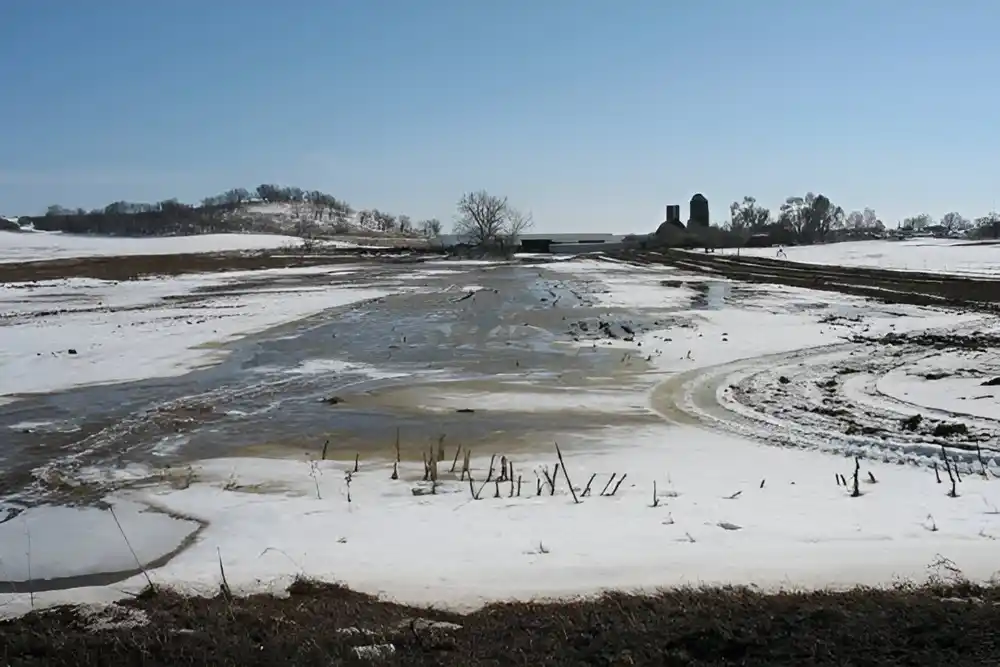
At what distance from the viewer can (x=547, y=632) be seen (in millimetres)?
5508

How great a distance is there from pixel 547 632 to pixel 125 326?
2699cm

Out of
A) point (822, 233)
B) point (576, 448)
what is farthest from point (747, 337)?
point (822, 233)

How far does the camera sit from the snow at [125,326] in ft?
65.1

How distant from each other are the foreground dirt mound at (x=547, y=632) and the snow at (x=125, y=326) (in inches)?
536

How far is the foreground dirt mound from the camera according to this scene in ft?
16.8

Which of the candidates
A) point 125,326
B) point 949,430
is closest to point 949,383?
point 949,430

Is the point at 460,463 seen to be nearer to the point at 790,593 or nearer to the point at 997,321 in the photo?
the point at 790,593

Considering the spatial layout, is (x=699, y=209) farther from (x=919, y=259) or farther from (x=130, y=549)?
(x=130, y=549)

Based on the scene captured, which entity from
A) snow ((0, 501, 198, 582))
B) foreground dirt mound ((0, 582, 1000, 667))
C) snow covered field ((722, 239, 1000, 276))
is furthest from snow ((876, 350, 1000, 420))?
snow covered field ((722, 239, 1000, 276))

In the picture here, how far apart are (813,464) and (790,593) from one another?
5.48 m

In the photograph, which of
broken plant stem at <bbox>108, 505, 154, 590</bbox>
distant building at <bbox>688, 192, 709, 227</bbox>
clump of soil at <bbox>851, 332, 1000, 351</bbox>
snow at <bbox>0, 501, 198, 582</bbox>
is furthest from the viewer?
distant building at <bbox>688, 192, 709, 227</bbox>

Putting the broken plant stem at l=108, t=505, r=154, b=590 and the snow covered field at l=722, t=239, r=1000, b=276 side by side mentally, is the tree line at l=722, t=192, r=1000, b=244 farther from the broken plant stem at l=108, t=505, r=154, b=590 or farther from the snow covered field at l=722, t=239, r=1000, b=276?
the broken plant stem at l=108, t=505, r=154, b=590

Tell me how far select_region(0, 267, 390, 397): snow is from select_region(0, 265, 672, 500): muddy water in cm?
130

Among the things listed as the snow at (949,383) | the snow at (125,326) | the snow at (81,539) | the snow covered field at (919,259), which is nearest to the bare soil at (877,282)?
the snow covered field at (919,259)
